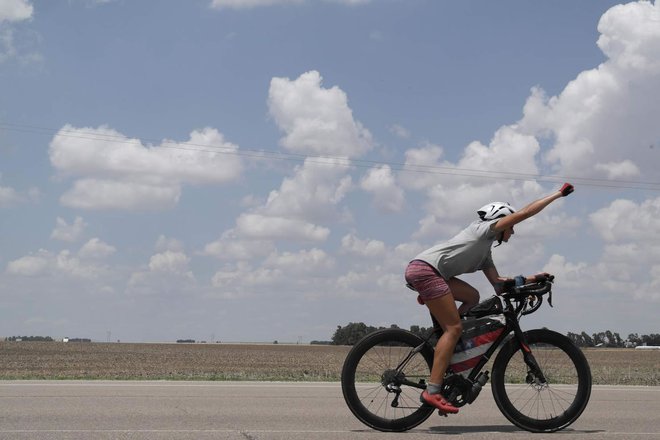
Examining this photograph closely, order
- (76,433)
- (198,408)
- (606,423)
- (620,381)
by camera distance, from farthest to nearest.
A: (620,381) → (198,408) → (606,423) → (76,433)

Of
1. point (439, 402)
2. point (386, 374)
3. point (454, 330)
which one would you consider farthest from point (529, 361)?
point (386, 374)

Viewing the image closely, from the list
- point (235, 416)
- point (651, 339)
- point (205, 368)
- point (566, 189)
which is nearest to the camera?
point (566, 189)

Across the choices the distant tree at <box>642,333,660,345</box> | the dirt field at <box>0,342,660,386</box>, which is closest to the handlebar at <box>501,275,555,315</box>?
the dirt field at <box>0,342,660,386</box>

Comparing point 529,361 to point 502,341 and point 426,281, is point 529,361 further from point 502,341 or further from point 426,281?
point 426,281

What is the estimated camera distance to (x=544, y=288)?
260 inches

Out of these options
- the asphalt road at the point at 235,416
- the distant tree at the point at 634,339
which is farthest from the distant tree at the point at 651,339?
the asphalt road at the point at 235,416

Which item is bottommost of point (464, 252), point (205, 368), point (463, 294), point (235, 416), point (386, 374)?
point (235, 416)

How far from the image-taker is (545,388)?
6.79 meters

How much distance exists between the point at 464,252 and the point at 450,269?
16 centimetres

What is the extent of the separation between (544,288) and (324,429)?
186cm

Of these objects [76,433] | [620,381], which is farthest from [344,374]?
[620,381]

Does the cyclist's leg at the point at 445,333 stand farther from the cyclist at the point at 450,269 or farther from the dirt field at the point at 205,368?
the dirt field at the point at 205,368

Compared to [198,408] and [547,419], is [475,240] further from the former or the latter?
[198,408]

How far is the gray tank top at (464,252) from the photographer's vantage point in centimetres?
654
